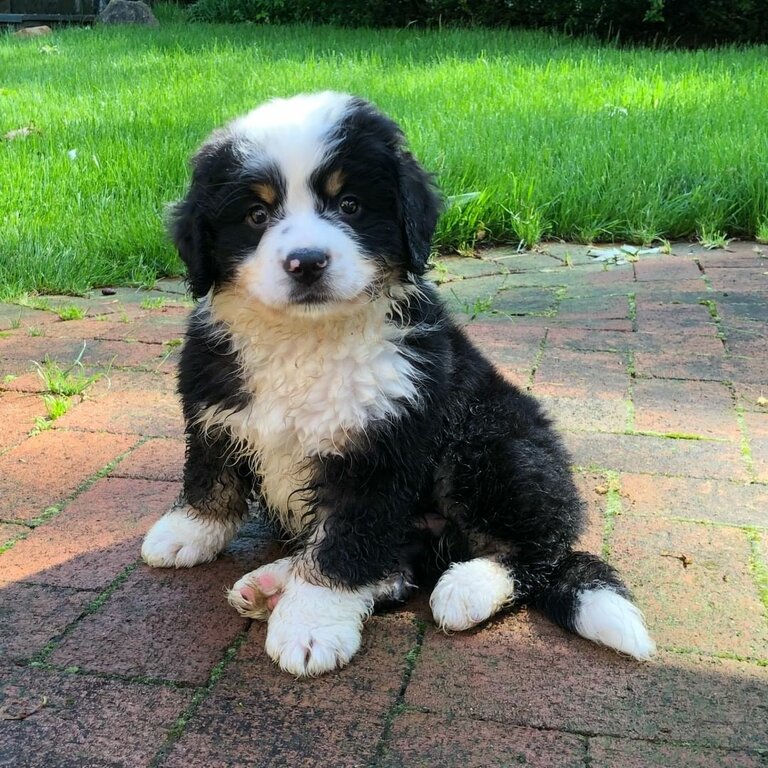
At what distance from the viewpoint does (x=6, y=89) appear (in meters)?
10.1

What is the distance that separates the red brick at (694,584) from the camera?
252 centimetres

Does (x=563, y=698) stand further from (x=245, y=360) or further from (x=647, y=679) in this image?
(x=245, y=360)

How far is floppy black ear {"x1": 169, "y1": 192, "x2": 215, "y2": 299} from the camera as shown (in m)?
2.58

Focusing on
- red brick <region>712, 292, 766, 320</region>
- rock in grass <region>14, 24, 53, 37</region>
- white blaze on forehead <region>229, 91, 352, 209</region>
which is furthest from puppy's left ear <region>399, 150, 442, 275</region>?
rock in grass <region>14, 24, 53, 37</region>

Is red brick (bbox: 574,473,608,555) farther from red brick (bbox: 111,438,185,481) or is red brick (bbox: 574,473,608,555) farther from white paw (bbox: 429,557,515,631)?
red brick (bbox: 111,438,185,481)

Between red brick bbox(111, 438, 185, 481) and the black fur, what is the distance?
0.57m

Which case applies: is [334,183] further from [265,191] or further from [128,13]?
[128,13]

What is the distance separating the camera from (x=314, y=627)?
8.00ft

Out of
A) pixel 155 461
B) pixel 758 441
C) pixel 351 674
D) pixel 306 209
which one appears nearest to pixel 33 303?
pixel 155 461

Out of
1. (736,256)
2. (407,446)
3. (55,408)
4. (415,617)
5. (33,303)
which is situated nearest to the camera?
(407,446)

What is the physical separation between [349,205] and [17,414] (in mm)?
2099

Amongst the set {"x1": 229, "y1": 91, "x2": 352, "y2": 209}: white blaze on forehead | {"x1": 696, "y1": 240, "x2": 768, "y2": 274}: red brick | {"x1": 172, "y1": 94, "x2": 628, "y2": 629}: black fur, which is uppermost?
{"x1": 229, "y1": 91, "x2": 352, "y2": 209}: white blaze on forehead

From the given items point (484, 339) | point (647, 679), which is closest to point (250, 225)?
point (647, 679)

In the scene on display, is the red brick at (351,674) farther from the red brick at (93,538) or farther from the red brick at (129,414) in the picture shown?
the red brick at (129,414)
